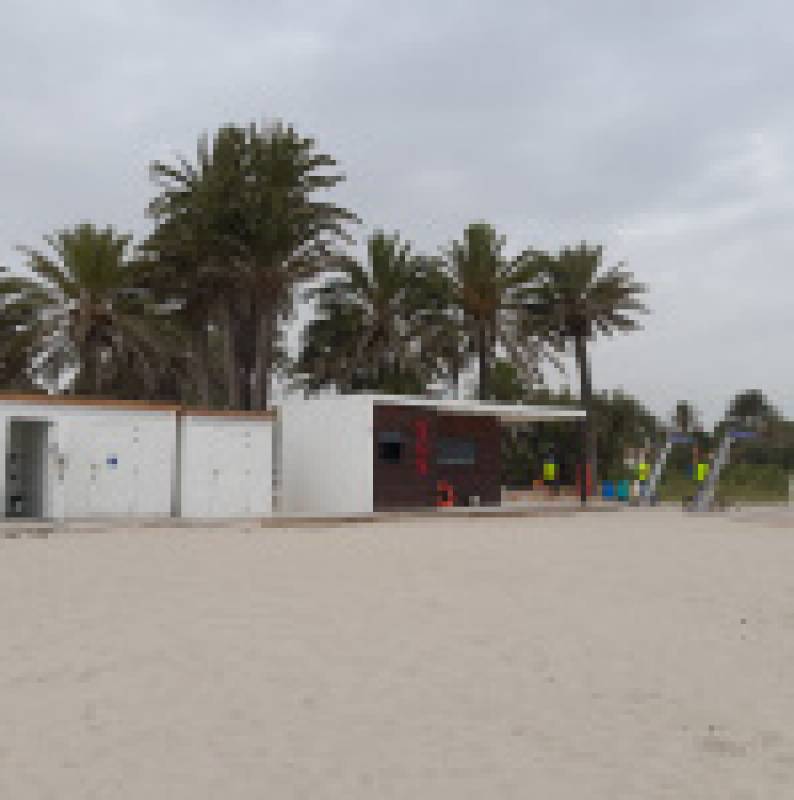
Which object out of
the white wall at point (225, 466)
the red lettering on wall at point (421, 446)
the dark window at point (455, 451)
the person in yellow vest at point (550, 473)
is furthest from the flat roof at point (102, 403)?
the person in yellow vest at point (550, 473)

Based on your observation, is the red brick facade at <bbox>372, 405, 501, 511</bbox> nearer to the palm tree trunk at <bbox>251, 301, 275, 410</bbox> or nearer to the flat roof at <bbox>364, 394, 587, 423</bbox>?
the flat roof at <bbox>364, 394, 587, 423</bbox>

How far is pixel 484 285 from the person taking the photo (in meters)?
42.2

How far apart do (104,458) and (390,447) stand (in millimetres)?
9128

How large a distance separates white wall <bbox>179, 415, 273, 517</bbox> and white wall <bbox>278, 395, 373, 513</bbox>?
3.28 metres

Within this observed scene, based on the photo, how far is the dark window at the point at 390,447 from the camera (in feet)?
105

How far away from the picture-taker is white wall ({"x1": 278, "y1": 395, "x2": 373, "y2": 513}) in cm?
3169

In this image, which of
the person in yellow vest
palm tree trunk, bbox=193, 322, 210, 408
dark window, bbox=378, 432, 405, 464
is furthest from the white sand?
palm tree trunk, bbox=193, 322, 210, 408

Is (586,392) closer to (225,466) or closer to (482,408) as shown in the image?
(482,408)

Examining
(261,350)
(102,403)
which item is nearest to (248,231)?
(261,350)

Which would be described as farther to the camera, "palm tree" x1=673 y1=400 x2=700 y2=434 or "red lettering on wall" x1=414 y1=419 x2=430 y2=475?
"palm tree" x1=673 y1=400 x2=700 y2=434

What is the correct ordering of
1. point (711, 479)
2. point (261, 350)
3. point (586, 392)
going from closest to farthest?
point (711, 479) < point (261, 350) < point (586, 392)

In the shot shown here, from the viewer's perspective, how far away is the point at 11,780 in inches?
203

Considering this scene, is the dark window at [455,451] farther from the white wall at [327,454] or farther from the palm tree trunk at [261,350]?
the palm tree trunk at [261,350]

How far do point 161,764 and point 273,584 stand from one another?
7802 millimetres
